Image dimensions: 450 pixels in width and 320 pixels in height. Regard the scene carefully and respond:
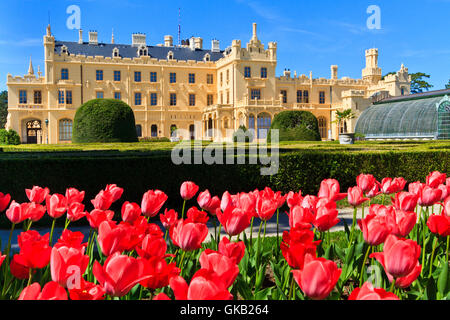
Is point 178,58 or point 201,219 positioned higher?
point 178,58

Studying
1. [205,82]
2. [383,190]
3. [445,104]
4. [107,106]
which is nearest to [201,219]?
[383,190]

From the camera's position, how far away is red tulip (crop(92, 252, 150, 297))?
1500 mm

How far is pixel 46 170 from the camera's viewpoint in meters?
Answer: 8.03

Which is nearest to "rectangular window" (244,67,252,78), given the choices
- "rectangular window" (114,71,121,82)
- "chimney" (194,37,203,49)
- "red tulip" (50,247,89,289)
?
"chimney" (194,37,203,49)

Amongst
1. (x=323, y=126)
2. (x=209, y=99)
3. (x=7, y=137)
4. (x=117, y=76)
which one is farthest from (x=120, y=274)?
(x=323, y=126)

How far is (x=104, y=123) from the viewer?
81.4 feet

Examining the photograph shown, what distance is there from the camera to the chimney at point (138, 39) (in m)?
49.4

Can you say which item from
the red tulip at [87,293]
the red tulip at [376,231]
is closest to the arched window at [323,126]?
the red tulip at [376,231]

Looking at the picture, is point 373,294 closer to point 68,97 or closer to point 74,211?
point 74,211

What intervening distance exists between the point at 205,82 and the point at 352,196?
47.1 meters

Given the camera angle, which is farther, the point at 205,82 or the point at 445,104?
the point at 205,82

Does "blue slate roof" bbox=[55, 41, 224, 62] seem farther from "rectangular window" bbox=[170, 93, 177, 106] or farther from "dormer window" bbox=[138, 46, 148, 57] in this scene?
"rectangular window" bbox=[170, 93, 177, 106]

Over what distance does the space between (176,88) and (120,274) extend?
47.4 meters
